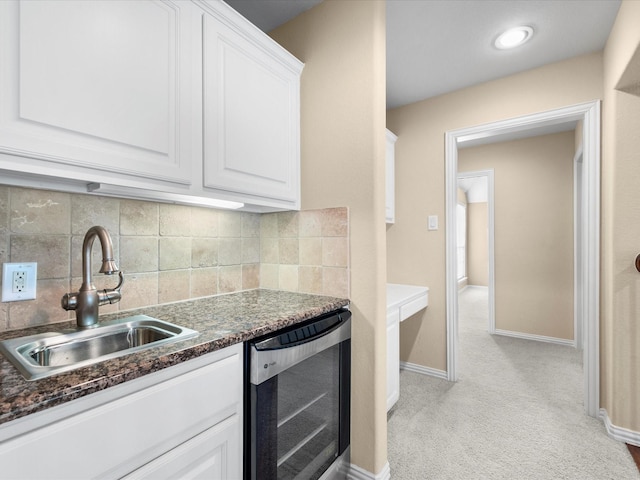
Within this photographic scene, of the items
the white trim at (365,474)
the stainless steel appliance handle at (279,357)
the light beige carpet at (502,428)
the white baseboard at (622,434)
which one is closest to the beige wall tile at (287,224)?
the stainless steel appliance handle at (279,357)

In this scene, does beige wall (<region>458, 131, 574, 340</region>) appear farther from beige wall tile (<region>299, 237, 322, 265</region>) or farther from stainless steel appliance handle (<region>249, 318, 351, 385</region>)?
stainless steel appliance handle (<region>249, 318, 351, 385</region>)

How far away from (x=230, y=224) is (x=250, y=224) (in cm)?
15

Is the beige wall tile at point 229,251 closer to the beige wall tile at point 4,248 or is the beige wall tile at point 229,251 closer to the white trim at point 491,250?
the beige wall tile at point 4,248

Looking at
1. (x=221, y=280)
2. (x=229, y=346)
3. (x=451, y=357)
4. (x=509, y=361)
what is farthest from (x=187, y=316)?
(x=509, y=361)

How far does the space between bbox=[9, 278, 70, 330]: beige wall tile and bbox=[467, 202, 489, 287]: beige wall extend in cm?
782

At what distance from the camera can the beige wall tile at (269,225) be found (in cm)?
187

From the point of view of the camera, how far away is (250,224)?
188cm

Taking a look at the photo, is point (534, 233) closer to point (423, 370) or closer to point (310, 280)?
point (423, 370)

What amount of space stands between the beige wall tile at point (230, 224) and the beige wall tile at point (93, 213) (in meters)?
0.51

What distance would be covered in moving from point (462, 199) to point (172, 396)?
7.36m

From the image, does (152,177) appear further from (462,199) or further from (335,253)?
(462,199)

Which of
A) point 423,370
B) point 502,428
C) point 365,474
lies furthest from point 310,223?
point 423,370

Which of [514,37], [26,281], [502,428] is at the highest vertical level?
[514,37]

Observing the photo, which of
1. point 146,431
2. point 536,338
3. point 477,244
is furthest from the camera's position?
point 477,244
